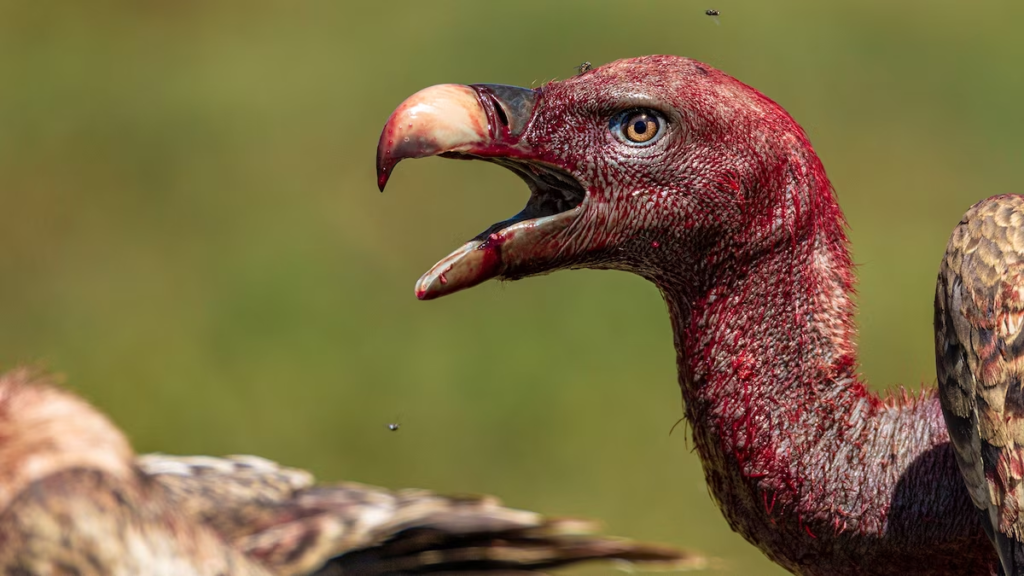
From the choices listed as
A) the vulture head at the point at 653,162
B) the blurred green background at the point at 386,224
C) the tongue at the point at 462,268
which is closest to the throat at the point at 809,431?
the vulture head at the point at 653,162

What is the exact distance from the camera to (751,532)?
11.2ft

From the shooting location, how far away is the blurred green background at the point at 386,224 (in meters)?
8.41

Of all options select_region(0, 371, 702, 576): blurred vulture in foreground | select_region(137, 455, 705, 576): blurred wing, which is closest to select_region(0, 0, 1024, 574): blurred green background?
select_region(137, 455, 705, 576): blurred wing

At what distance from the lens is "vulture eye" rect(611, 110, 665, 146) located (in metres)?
3.32

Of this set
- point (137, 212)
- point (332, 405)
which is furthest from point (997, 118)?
point (137, 212)

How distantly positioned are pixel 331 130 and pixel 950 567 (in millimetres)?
9119

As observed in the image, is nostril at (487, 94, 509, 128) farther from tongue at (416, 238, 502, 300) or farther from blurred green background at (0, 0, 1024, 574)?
blurred green background at (0, 0, 1024, 574)

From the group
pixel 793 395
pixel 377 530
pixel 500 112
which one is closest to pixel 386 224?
pixel 377 530

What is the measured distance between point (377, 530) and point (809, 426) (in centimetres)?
178

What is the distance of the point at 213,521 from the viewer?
496 centimetres

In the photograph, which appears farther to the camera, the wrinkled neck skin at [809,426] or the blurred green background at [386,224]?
the blurred green background at [386,224]

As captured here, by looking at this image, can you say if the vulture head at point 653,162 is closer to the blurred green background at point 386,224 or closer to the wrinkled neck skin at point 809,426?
the wrinkled neck skin at point 809,426

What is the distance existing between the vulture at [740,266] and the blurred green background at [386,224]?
3.32m

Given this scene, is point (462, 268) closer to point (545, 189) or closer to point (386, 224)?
point (545, 189)
